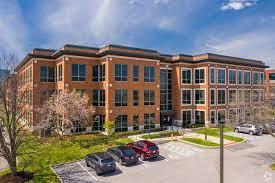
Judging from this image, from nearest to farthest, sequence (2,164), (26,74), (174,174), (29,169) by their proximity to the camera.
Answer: (174,174) < (29,169) < (2,164) < (26,74)

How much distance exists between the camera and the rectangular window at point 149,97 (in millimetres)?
37719

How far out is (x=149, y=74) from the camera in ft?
126

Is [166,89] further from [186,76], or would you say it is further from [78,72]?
[78,72]

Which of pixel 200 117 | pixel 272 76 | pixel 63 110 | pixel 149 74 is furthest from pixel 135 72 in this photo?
pixel 272 76

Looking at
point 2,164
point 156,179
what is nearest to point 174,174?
point 156,179

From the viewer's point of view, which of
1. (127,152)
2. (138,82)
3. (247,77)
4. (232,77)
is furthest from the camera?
(247,77)

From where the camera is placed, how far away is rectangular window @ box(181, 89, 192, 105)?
144 ft

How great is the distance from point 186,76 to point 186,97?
4.04m

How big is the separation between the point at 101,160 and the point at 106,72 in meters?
17.9

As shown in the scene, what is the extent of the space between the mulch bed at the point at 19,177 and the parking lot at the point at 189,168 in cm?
221

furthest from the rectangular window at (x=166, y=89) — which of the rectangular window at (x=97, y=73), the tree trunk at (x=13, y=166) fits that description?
the tree trunk at (x=13, y=166)

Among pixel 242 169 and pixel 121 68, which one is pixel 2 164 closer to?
pixel 121 68

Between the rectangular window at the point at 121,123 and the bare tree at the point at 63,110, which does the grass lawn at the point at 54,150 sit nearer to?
the bare tree at the point at 63,110

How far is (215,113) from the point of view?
43.4 m
